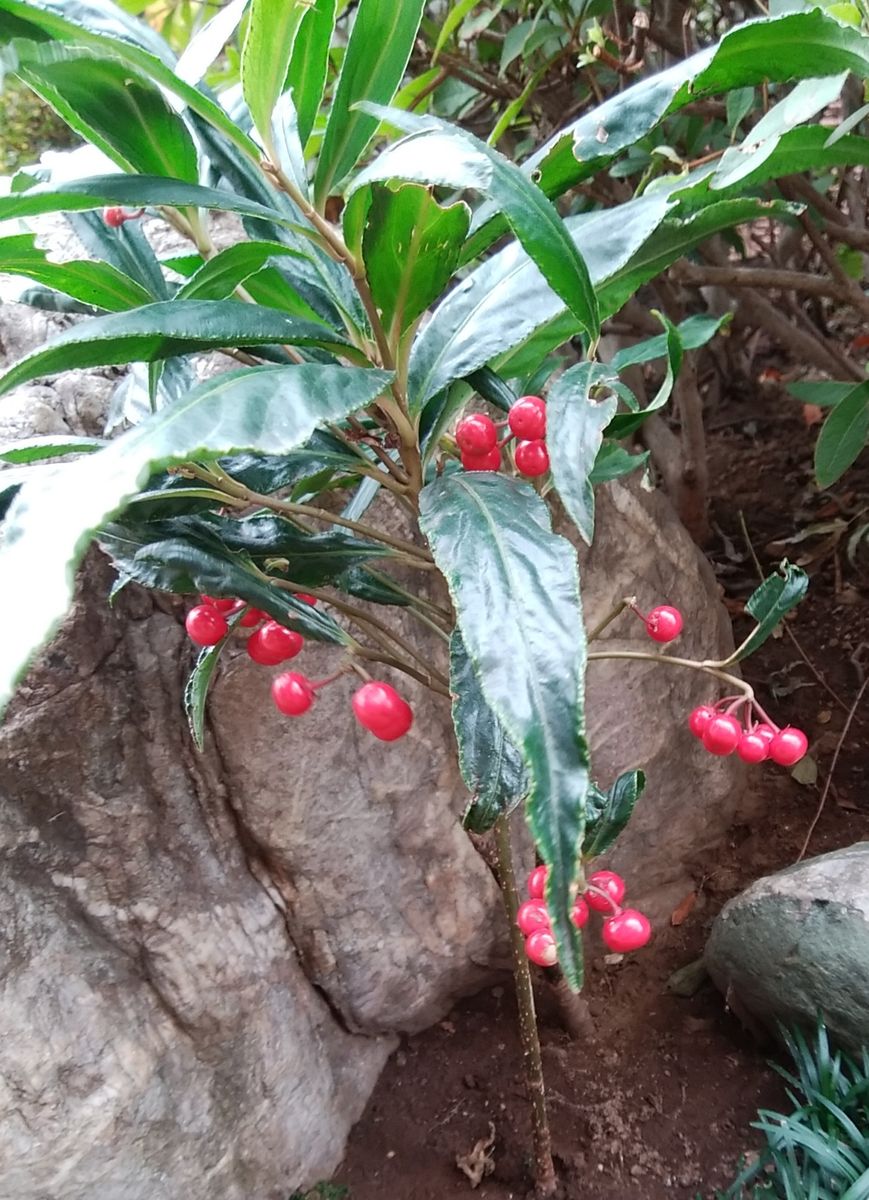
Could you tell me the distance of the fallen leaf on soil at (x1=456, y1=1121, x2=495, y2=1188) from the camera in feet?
3.50

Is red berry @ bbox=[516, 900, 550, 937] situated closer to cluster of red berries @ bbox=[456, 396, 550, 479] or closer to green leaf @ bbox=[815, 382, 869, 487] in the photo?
cluster of red berries @ bbox=[456, 396, 550, 479]

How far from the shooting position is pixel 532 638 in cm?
49

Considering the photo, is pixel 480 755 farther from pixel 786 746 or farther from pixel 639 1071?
pixel 639 1071

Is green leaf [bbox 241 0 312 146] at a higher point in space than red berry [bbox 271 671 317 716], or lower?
higher

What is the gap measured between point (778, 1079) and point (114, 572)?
112 cm

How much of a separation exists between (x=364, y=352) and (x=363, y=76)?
21 centimetres

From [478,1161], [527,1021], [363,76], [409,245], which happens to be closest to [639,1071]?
[478,1161]

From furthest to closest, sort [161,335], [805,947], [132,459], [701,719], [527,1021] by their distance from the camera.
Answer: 1. [805,947]
2. [527,1021]
3. [701,719]
4. [161,335]
5. [132,459]

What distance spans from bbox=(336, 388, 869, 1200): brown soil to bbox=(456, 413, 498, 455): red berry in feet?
3.06

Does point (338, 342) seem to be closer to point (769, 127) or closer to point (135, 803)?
point (769, 127)

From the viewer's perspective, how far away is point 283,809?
40.4 inches

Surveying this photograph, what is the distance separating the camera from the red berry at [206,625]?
707 mm

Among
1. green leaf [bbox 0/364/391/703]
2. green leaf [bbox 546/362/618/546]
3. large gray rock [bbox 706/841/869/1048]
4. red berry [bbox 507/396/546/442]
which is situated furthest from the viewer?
large gray rock [bbox 706/841/869/1048]

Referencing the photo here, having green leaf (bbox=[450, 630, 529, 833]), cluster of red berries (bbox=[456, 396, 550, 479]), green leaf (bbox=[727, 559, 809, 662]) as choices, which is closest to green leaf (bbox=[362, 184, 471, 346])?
cluster of red berries (bbox=[456, 396, 550, 479])
